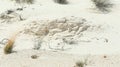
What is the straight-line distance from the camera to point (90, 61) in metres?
11.2

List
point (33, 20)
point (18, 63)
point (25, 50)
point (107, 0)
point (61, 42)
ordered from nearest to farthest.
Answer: point (18, 63) → point (25, 50) → point (61, 42) → point (33, 20) → point (107, 0)

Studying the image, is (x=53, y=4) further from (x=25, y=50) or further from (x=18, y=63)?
(x=18, y=63)

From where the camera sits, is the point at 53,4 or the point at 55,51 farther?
the point at 53,4

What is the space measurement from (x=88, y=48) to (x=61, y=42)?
0.95m

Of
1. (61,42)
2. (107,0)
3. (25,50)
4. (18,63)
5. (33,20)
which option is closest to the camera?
(18,63)

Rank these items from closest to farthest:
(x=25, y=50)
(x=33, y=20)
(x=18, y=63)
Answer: (x=18, y=63), (x=25, y=50), (x=33, y=20)

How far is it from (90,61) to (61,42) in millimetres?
2070

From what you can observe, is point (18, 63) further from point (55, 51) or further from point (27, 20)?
point (27, 20)

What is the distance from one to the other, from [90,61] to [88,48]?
1.49 meters

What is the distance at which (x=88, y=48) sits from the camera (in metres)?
12.7

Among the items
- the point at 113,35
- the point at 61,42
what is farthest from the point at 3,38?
the point at 113,35

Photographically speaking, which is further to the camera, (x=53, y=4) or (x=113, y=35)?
(x=53, y=4)

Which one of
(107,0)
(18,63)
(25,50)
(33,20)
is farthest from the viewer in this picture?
(107,0)

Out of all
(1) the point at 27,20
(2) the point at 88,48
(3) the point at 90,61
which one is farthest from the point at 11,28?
(3) the point at 90,61
